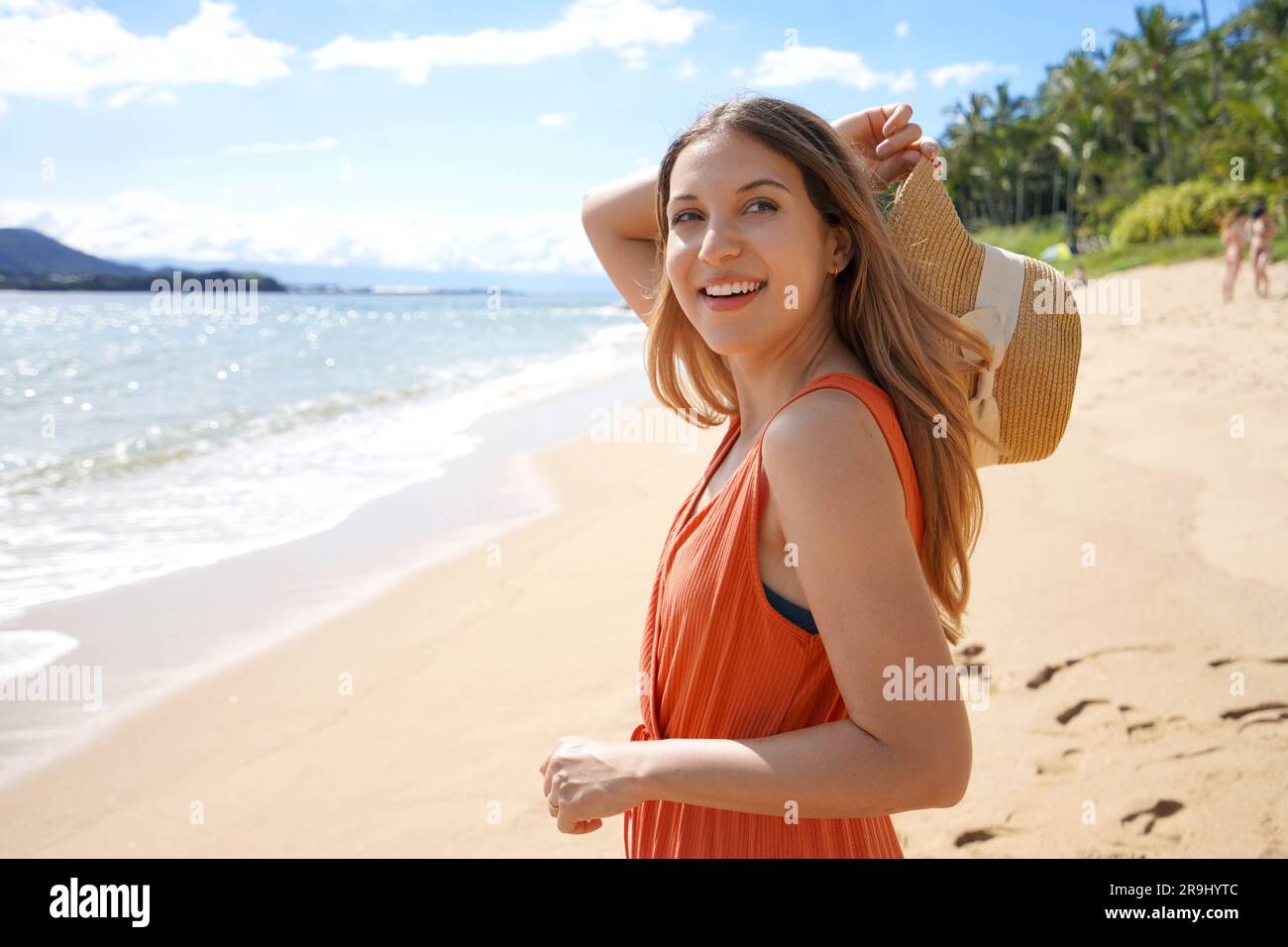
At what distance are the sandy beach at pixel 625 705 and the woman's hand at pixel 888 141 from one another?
7.80 feet

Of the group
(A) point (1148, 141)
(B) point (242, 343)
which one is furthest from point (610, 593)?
(A) point (1148, 141)

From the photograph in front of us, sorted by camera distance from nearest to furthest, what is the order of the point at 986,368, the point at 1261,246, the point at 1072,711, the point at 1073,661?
the point at 986,368 → the point at 1072,711 → the point at 1073,661 → the point at 1261,246

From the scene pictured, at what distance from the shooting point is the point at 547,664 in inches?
202

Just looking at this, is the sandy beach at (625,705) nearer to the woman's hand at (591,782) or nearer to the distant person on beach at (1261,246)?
the woman's hand at (591,782)

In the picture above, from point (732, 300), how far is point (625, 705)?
3319 mm

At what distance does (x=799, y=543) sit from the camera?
1297 mm

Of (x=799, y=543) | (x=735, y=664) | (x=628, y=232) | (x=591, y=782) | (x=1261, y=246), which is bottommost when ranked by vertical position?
(x=591, y=782)

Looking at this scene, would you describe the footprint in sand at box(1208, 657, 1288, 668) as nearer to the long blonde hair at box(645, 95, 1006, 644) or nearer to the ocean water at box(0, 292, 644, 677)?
the long blonde hair at box(645, 95, 1006, 644)

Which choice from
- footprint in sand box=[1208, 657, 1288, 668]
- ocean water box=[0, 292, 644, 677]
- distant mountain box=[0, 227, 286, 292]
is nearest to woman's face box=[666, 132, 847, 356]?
footprint in sand box=[1208, 657, 1288, 668]

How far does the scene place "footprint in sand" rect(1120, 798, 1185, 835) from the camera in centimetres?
331

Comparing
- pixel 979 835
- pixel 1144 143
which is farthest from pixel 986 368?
pixel 1144 143

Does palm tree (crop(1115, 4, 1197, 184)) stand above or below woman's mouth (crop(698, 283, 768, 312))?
above

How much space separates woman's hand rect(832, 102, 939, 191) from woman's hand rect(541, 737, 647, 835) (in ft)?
3.50

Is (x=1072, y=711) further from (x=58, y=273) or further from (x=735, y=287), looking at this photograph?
(x=58, y=273)
